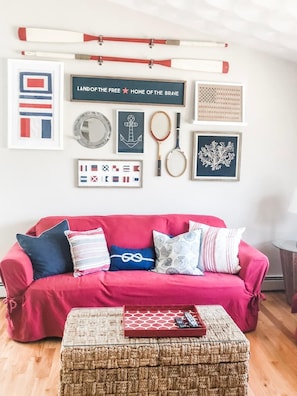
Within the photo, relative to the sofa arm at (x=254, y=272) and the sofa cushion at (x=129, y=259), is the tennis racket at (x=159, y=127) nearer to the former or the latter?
the sofa cushion at (x=129, y=259)

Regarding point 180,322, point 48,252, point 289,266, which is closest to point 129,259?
point 48,252

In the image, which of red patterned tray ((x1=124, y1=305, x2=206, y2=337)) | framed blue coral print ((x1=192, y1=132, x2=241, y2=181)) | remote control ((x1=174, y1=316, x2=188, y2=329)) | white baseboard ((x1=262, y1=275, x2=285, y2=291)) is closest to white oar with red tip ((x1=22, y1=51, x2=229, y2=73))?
framed blue coral print ((x1=192, y1=132, x2=241, y2=181))

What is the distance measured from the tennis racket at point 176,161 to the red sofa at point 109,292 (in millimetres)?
984

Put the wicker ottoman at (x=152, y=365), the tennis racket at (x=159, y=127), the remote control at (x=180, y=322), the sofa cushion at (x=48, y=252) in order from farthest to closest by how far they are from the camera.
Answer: the tennis racket at (x=159, y=127) < the sofa cushion at (x=48, y=252) < the remote control at (x=180, y=322) < the wicker ottoman at (x=152, y=365)

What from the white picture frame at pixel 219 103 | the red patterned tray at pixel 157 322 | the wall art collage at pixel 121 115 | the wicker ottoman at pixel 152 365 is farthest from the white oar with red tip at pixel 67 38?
the wicker ottoman at pixel 152 365

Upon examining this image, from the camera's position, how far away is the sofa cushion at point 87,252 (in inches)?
114

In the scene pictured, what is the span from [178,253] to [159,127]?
1201 millimetres

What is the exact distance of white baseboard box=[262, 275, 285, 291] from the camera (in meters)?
3.82

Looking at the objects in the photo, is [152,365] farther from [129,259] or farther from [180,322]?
[129,259]

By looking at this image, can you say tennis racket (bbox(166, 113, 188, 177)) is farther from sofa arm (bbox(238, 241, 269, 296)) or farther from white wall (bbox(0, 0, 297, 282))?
sofa arm (bbox(238, 241, 269, 296))

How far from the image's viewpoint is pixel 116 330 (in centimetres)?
205

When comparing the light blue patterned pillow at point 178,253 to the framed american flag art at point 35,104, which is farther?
the framed american flag art at point 35,104

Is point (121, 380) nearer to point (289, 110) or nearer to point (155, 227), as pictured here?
point (155, 227)

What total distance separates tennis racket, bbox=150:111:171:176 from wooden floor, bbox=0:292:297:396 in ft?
5.51
